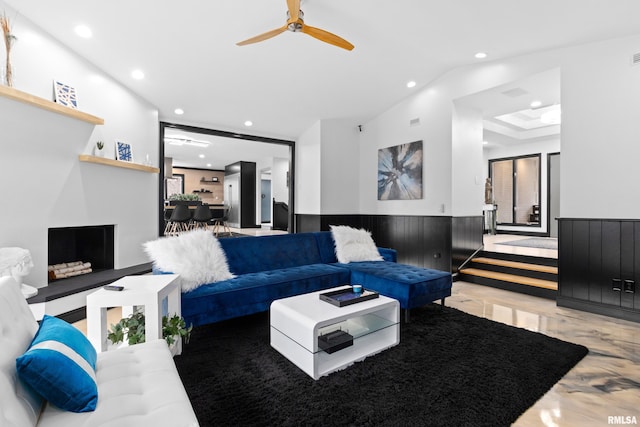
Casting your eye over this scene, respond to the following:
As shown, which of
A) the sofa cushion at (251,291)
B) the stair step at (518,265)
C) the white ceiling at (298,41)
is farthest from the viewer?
the stair step at (518,265)

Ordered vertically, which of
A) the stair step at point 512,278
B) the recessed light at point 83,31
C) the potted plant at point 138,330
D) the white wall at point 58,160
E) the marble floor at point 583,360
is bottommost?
the marble floor at point 583,360

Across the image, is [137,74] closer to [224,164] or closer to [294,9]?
[294,9]

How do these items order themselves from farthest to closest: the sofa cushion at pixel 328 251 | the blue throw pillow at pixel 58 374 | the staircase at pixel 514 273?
1. the staircase at pixel 514 273
2. the sofa cushion at pixel 328 251
3. the blue throw pillow at pixel 58 374

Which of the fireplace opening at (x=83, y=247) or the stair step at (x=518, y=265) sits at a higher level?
the fireplace opening at (x=83, y=247)

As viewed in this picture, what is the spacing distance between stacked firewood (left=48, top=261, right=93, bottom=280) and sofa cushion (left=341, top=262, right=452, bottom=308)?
314 cm

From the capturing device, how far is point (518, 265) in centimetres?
481

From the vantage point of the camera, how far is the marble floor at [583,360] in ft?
6.01

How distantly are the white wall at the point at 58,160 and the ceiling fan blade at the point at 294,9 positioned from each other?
248 centimetres

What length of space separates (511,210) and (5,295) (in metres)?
10.0

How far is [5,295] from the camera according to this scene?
131 cm

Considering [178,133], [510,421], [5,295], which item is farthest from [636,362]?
[178,133]

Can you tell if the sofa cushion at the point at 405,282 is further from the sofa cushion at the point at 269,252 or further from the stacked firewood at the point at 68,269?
the stacked firewood at the point at 68,269

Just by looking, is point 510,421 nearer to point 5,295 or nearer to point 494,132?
point 5,295

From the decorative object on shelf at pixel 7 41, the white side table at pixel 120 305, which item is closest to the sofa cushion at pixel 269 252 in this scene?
the white side table at pixel 120 305
